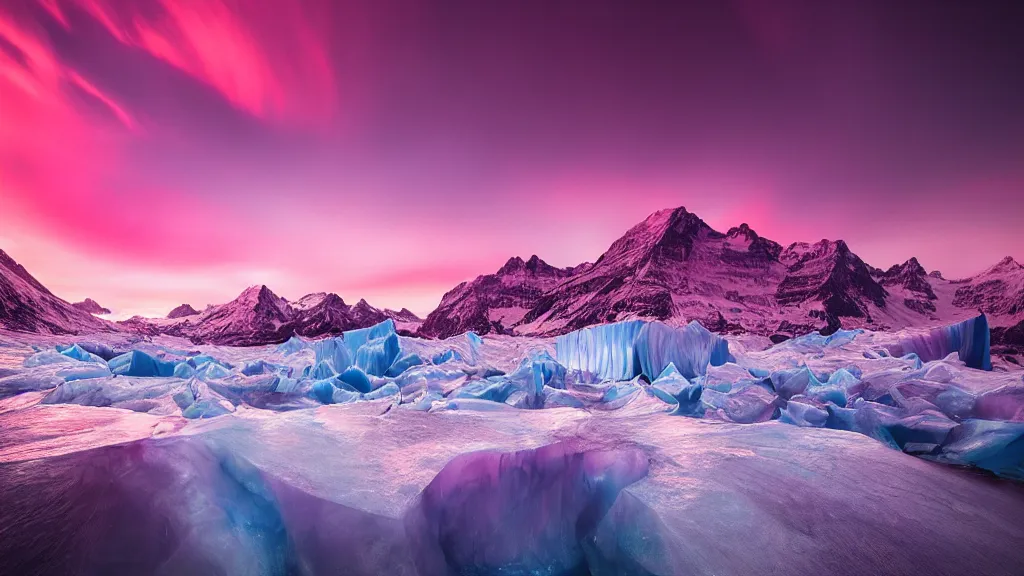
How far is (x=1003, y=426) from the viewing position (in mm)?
2443

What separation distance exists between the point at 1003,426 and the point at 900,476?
1.18 meters

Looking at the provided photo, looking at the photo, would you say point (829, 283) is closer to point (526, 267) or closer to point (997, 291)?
point (997, 291)

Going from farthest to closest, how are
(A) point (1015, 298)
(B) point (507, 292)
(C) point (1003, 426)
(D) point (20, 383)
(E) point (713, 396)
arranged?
(B) point (507, 292) < (A) point (1015, 298) < (E) point (713, 396) < (D) point (20, 383) < (C) point (1003, 426)

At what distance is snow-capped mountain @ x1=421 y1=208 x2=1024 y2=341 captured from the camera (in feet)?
168

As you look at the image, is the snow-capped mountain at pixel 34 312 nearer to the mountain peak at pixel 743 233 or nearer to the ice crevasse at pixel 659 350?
the ice crevasse at pixel 659 350

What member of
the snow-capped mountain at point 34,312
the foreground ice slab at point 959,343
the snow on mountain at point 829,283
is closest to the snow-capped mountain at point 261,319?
the snow-capped mountain at point 34,312

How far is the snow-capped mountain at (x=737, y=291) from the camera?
51125 millimetres

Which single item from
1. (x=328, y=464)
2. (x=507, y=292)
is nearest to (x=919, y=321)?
(x=507, y=292)

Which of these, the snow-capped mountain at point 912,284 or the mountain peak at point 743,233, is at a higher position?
the mountain peak at point 743,233

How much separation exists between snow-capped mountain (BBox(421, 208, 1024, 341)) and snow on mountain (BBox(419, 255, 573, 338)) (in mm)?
509

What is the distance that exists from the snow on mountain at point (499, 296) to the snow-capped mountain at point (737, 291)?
0.51m

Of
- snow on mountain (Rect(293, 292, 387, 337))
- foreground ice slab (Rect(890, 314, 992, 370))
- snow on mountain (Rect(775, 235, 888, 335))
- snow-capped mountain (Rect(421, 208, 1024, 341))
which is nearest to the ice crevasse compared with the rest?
foreground ice slab (Rect(890, 314, 992, 370))

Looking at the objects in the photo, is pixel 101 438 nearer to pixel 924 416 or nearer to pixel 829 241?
pixel 924 416

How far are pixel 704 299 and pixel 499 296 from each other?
40.9 m
